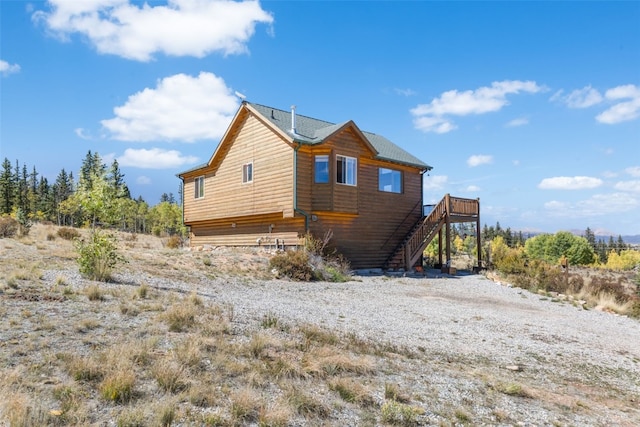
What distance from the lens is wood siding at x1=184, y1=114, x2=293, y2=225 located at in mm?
19453

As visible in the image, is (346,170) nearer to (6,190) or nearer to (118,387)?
(118,387)

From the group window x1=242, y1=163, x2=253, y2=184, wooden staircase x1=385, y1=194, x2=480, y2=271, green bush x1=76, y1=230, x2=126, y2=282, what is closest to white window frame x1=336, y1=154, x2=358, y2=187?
wooden staircase x1=385, y1=194, x2=480, y2=271

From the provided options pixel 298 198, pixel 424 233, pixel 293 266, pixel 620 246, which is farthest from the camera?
pixel 620 246

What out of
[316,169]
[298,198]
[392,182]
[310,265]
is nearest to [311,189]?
[298,198]

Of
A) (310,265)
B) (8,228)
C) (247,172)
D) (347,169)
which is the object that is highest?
(247,172)

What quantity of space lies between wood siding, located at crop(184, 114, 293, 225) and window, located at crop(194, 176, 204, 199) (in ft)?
1.08

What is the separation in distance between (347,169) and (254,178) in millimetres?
4699

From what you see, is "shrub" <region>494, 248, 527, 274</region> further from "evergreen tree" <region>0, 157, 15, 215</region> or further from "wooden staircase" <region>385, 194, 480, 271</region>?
"evergreen tree" <region>0, 157, 15, 215</region>

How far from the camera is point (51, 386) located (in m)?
4.16

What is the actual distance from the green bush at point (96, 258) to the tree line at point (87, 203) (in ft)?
2.16

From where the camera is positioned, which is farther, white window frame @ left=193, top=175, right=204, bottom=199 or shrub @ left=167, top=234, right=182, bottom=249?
shrub @ left=167, top=234, right=182, bottom=249

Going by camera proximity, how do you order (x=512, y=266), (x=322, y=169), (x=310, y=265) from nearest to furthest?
(x=310, y=265)
(x=322, y=169)
(x=512, y=266)

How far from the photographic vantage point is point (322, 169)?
19.4m

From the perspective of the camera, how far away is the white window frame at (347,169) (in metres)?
19.7
